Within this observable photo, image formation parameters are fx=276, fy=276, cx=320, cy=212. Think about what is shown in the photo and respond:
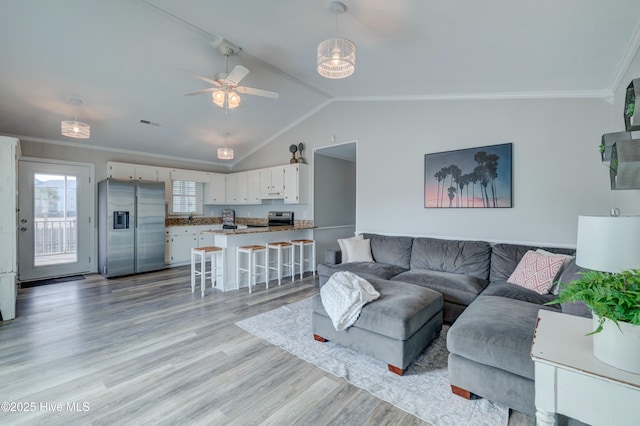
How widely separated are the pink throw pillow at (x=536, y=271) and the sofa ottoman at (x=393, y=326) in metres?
0.95

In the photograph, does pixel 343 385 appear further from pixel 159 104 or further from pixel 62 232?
pixel 62 232

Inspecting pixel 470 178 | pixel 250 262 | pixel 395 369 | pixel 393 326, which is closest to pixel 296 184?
pixel 250 262

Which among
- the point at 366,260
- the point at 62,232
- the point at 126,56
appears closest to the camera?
the point at 126,56

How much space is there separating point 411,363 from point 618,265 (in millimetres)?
1590

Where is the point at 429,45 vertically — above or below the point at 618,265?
above

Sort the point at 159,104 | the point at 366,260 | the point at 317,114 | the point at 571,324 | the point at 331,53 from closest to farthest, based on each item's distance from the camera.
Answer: the point at 571,324 → the point at 331,53 → the point at 366,260 → the point at 159,104 → the point at 317,114

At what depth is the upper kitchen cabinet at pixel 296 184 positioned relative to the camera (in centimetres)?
568

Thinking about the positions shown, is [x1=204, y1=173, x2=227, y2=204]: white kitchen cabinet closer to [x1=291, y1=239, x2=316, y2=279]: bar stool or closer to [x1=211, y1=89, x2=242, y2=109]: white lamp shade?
[x1=291, y1=239, x2=316, y2=279]: bar stool

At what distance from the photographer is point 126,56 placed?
3.52 metres

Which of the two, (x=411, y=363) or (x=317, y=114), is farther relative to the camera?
(x=317, y=114)

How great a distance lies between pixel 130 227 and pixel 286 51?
4.51 meters

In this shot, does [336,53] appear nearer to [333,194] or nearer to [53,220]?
[333,194]

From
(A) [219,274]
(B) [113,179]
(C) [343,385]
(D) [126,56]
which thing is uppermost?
(D) [126,56]

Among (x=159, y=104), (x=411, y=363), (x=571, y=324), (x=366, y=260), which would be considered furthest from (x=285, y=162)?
(x=571, y=324)
